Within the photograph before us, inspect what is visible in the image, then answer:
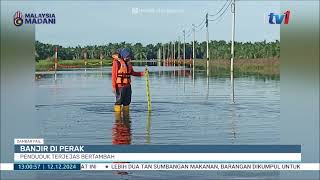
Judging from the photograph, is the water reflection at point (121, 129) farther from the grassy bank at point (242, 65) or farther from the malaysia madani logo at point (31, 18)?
the grassy bank at point (242, 65)

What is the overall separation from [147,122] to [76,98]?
2.43 meters

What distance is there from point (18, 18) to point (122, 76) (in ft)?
9.98

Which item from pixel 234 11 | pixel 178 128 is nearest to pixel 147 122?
pixel 178 128

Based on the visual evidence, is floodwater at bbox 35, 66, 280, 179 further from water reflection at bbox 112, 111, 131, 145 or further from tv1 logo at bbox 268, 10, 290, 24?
tv1 logo at bbox 268, 10, 290, 24

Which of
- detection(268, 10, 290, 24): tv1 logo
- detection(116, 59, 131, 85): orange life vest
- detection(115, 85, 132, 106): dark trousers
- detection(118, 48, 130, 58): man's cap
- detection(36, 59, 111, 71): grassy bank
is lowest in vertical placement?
detection(115, 85, 132, 106): dark trousers

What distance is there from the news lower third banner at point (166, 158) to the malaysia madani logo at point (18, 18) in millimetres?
2039

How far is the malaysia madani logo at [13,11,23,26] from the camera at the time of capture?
8.32 meters

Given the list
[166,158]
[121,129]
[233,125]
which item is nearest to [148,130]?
[121,129]

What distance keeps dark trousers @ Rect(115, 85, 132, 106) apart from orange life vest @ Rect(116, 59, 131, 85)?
0.19m

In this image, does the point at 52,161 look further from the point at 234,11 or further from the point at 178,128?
the point at 234,11

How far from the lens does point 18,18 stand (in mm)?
8367

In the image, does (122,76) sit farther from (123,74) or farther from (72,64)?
(72,64)

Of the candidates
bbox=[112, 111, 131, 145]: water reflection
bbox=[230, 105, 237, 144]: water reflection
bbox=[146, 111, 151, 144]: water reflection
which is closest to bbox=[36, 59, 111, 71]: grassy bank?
bbox=[112, 111, 131, 145]: water reflection

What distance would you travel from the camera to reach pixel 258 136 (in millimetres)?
9797
